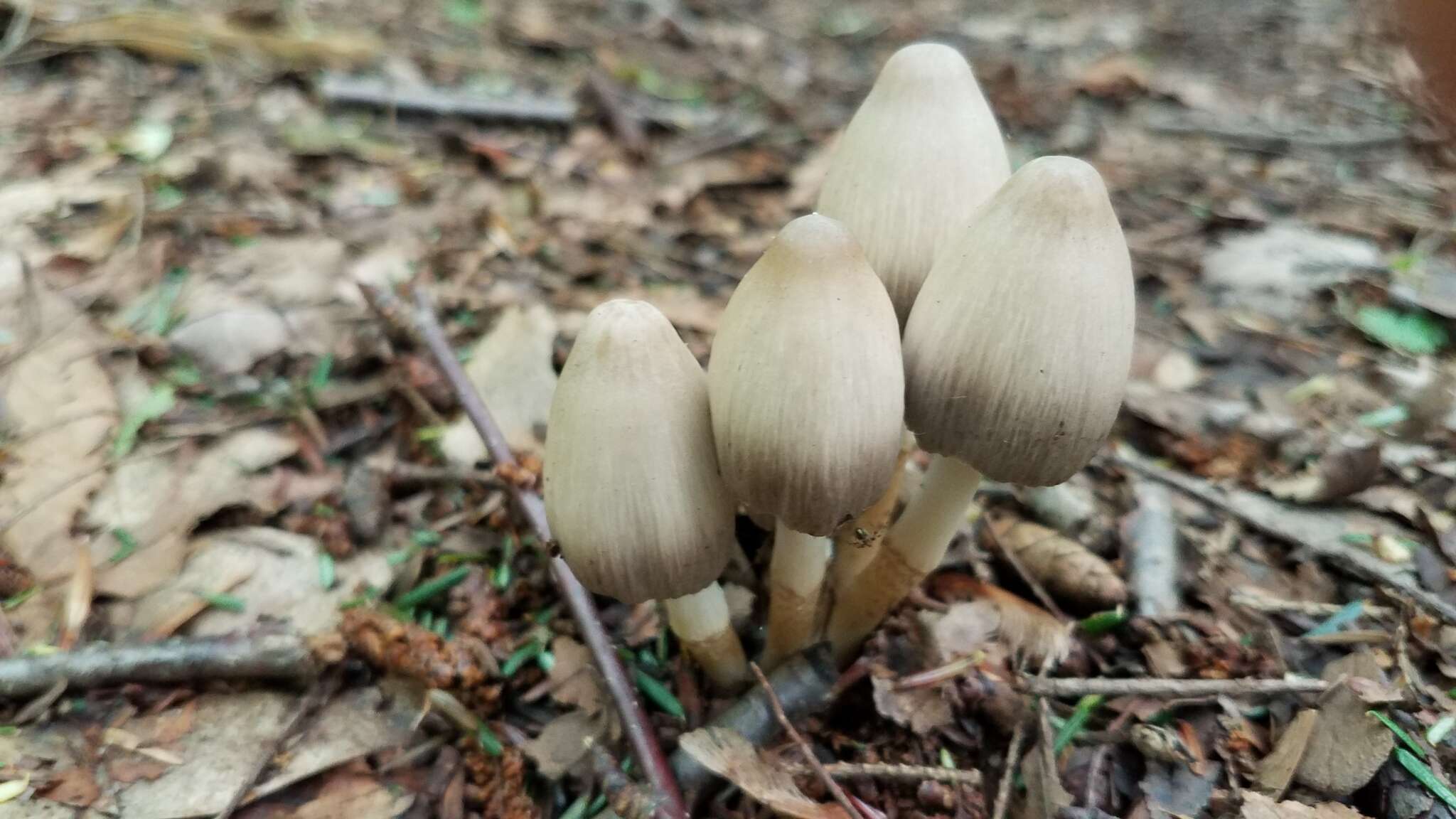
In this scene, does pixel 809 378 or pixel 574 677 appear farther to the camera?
pixel 574 677

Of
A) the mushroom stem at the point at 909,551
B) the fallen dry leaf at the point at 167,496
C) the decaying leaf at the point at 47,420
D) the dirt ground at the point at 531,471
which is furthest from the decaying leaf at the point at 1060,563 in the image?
the decaying leaf at the point at 47,420

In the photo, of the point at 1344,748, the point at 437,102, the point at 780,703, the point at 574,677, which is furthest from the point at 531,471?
the point at 437,102

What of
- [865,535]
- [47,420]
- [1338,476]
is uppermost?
[47,420]

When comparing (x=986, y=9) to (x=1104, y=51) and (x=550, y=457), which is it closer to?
(x=1104, y=51)

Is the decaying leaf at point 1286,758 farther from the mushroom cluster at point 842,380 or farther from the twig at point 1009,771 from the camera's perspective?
the mushroom cluster at point 842,380

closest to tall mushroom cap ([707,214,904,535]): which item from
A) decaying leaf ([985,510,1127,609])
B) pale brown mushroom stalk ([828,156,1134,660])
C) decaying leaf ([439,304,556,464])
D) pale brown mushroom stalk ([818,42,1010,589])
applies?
pale brown mushroom stalk ([828,156,1134,660])

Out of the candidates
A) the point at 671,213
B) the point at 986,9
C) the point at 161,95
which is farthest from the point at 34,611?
the point at 986,9

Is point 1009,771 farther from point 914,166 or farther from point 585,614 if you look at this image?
point 914,166
